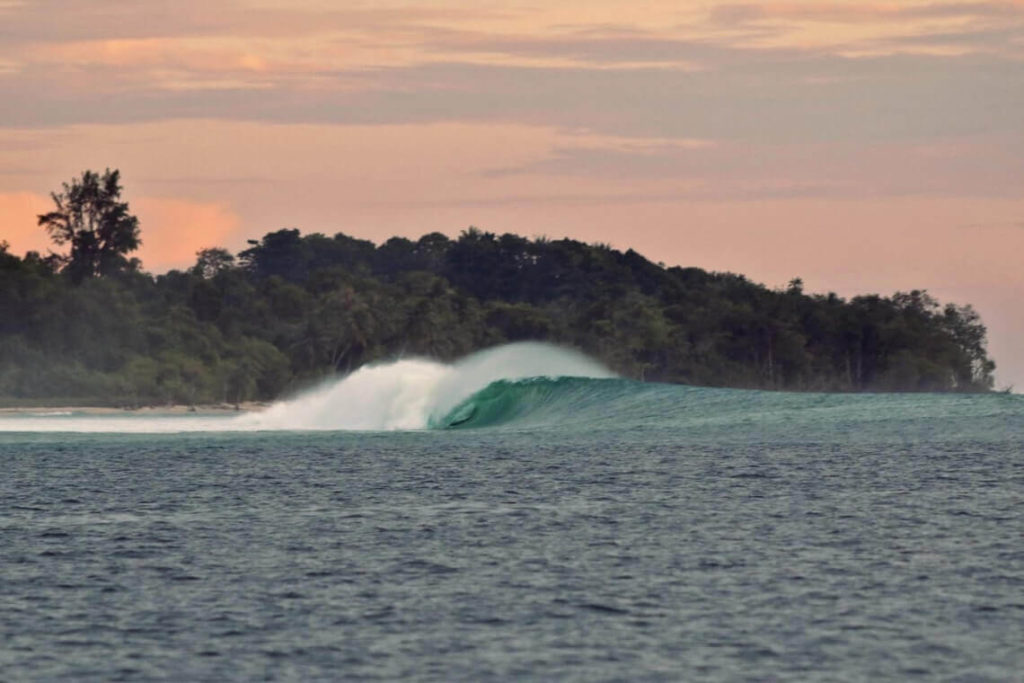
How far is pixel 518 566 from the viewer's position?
34719 mm

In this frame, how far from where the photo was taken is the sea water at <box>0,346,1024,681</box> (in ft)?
84.4

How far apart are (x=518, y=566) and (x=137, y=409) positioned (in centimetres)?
12748

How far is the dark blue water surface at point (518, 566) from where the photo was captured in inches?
1009

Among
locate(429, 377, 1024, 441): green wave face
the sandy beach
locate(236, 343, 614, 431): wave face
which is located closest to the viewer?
locate(429, 377, 1024, 441): green wave face

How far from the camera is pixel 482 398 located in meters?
102

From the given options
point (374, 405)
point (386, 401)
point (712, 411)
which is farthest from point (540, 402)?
point (712, 411)

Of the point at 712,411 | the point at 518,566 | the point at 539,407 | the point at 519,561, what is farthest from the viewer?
the point at 539,407

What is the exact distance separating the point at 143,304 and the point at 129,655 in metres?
158

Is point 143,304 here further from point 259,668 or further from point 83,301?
point 259,668

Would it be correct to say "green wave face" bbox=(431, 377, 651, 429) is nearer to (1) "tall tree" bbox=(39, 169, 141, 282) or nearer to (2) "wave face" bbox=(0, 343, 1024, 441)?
(2) "wave face" bbox=(0, 343, 1024, 441)

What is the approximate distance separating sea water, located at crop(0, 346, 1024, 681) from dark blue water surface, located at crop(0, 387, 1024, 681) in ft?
0.30

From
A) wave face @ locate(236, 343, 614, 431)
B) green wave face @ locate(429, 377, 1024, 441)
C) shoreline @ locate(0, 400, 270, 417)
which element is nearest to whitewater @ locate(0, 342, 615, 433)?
wave face @ locate(236, 343, 614, 431)

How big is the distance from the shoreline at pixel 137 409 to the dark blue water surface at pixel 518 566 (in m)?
78.6

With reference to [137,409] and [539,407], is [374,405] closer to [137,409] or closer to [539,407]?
[539,407]
